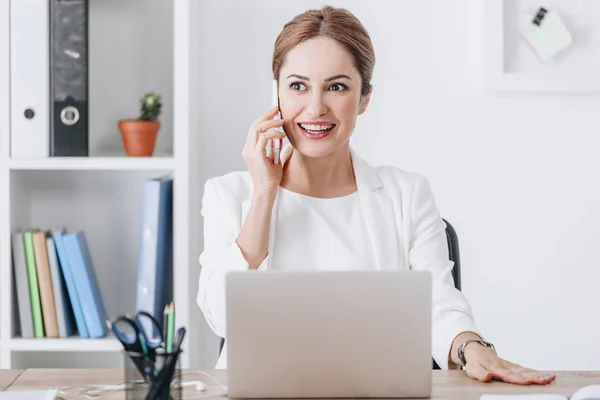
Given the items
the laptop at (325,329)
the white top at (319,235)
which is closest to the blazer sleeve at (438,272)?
the white top at (319,235)

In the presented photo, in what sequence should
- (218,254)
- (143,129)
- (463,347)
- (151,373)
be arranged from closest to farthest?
(151,373) → (463,347) → (218,254) → (143,129)

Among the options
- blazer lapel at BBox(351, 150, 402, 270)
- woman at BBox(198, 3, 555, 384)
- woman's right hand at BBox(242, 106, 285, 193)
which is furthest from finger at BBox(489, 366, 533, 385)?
woman's right hand at BBox(242, 106, 285, 193)

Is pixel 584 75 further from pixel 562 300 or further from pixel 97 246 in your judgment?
pixel 97 246

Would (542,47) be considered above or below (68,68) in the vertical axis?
above

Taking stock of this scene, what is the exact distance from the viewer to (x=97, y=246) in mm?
2697

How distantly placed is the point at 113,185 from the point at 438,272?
1.23 metres

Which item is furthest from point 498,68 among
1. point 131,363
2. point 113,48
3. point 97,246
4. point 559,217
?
point 131,363

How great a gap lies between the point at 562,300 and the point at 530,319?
11cm

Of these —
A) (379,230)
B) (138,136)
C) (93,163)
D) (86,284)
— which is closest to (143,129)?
(138,136)

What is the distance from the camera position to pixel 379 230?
1925mm

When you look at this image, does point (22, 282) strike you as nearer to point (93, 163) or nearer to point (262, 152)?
point (93, 163)

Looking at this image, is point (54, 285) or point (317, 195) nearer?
point (317, 195)

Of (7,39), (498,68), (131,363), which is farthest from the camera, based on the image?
(498,68)

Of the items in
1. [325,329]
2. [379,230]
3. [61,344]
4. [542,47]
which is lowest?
[61,344]
